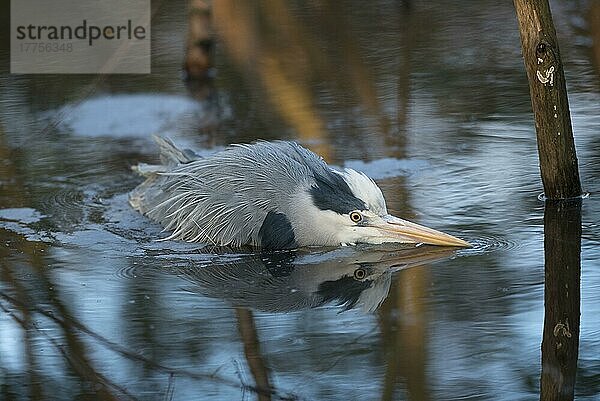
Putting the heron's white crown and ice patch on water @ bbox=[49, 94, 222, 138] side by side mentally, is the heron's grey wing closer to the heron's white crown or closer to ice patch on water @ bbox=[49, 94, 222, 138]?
the heron's white crown

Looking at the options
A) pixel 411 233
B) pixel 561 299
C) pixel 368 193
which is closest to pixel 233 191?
pixel 368 193

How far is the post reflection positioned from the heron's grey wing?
1.32 m

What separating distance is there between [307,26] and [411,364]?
7967 millimetres

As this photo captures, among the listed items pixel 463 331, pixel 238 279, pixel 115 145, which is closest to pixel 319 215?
pixel 238 279

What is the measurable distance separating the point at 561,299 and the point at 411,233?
1.10m

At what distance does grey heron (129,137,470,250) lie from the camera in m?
5.97

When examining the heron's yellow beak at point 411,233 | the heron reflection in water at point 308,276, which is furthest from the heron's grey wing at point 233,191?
the heron's yellow beak at point 411,233

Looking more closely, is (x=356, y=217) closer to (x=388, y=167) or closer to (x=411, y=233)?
(x=411, y=233)

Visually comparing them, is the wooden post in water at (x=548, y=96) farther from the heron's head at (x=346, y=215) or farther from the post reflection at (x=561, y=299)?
the heron's head at (x=346, y=215)

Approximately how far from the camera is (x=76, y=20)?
1229 centimetres

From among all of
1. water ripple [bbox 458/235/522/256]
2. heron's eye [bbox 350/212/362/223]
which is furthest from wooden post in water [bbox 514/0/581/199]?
heron's eye [bbox 350/212/362/223]

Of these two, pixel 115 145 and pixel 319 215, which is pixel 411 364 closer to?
pixel 319 215

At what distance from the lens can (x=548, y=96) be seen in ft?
20.1

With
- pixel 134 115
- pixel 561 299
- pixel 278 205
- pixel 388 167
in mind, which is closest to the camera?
pixel 561 299
